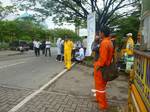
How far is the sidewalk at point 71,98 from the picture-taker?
19.6ft

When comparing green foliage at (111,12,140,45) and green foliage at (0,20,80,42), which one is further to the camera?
green foliage at (0,20,80,42)

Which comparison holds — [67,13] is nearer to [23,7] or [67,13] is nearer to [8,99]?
[23,7]

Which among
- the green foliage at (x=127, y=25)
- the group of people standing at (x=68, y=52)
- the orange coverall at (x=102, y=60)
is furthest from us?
the green foliage at (x=127, y=25)

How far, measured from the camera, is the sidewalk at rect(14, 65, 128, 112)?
596cm

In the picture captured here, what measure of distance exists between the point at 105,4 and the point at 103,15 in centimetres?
101

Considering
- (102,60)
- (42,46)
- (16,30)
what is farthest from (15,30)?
(102,60)

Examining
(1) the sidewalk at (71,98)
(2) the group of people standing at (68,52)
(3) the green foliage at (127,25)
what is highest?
(3) the green foliage at (127,25)

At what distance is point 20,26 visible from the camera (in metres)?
46.0

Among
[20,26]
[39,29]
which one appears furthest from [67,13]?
[39,29]

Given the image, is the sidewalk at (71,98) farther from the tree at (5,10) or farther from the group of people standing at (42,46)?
the tree at (5,10)

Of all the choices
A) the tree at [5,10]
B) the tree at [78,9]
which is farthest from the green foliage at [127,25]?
the tree at [5,10]

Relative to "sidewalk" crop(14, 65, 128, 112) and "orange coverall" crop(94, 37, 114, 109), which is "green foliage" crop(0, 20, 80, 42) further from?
"orange coverall" crop(94, 37, 114, 109)

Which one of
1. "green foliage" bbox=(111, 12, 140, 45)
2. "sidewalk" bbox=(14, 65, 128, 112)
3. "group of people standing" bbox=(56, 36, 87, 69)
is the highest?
"green foliage" bbox=(111, 12, 140, 45)

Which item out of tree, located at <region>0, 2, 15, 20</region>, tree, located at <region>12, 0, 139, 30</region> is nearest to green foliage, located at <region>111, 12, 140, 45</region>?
tree, located at <region>12, 0, 139, 30</region>
